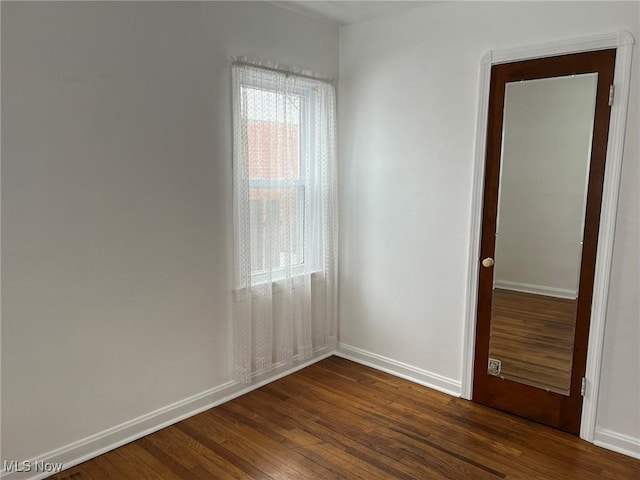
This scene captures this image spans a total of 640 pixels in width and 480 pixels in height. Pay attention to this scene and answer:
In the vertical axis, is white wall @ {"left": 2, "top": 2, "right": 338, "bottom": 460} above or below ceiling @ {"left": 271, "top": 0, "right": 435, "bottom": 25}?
below

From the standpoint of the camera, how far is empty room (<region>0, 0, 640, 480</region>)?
7.50ft

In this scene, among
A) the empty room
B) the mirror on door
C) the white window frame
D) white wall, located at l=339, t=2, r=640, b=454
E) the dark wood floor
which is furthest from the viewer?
the white window frame

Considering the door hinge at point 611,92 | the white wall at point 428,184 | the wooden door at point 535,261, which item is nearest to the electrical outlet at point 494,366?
the wooden door at point 535,261

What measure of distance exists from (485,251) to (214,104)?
6.44ft

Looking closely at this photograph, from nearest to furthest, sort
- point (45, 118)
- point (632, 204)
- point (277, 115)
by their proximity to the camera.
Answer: point (45, 118) < point (632, 204) < point (277, 115)

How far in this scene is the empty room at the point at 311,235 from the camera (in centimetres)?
229

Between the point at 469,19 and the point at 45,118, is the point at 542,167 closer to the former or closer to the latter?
the point at 469,19

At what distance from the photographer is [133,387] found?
105 inches

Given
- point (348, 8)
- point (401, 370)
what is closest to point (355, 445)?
point (401, 370)

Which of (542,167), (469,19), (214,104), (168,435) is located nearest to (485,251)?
(542,167)

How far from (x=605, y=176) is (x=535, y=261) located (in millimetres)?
621

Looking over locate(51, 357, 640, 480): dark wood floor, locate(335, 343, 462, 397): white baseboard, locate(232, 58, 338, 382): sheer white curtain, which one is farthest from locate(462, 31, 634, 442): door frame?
locate(232, 58, 338, 382): sheer white curtain

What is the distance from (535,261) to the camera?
2.85 meters

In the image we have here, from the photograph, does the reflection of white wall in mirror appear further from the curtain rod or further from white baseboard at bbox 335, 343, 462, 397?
the curtain rod
